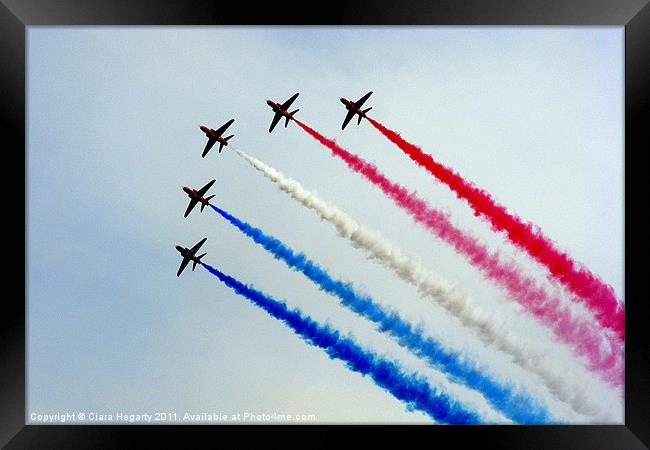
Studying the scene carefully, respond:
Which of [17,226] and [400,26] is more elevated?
[400,26]

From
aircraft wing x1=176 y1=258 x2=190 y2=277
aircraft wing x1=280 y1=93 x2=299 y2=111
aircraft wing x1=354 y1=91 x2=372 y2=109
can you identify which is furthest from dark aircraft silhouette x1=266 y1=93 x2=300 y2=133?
aircraft wing x1=176 y1=258 x2=190 y2=277

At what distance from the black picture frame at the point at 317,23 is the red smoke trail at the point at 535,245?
5813 mm

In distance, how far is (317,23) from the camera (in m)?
29.5

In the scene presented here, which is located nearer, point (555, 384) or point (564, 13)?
point (564, 13)

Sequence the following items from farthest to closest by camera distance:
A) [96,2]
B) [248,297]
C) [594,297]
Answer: [248,297] < [594,297] < [96,2]

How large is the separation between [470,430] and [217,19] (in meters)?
16.1

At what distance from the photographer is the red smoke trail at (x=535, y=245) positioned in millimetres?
35406

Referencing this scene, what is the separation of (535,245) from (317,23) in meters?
13.6

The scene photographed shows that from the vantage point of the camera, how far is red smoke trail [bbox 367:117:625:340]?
35.4m

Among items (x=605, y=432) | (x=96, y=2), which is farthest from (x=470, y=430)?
(x=96, y=2)

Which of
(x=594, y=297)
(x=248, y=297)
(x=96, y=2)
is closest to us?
(x=96, y=2)

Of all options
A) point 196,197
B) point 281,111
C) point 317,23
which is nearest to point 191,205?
point 196,197

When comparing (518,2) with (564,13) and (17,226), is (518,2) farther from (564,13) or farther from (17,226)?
(17,226)

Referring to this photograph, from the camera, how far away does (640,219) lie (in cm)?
2939
